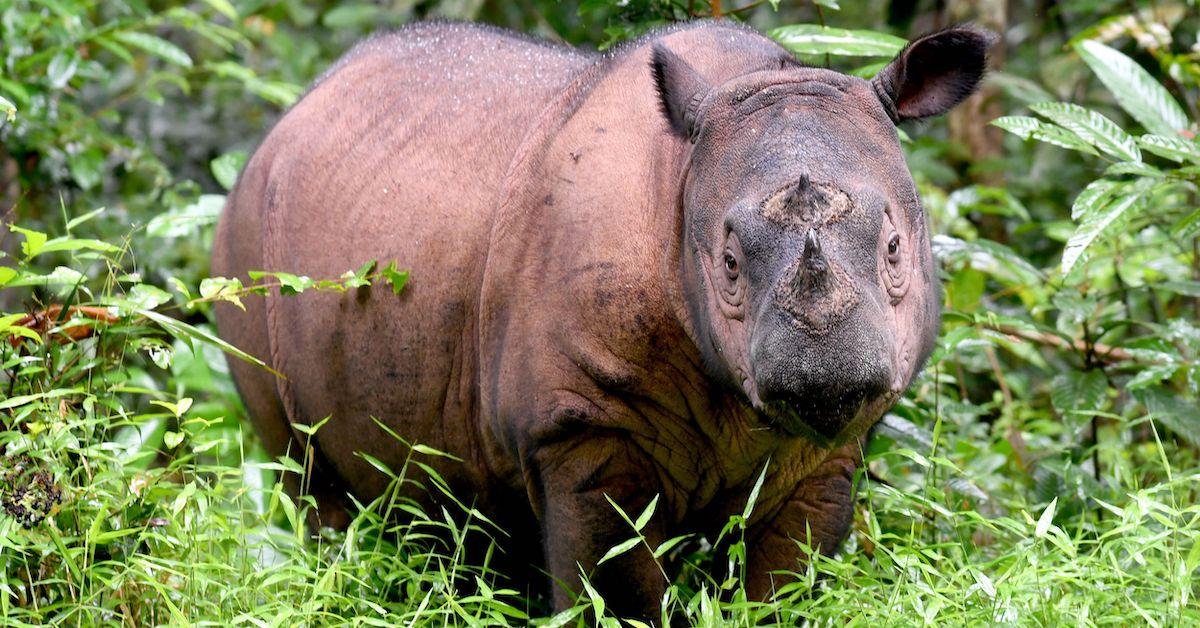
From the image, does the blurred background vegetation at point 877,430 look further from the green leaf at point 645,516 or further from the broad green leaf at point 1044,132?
the green leaf at point 645,516

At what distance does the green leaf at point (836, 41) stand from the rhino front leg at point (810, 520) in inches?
55.0

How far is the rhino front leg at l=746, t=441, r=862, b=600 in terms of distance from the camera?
13.2 ft

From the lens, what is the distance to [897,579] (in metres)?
3.74

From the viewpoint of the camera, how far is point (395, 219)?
4.46 metres

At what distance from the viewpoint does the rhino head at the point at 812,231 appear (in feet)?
9.95

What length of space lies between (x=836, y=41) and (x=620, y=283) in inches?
62.5

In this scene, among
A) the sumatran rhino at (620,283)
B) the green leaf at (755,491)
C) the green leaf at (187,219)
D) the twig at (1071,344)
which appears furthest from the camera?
the green leaf at (187,219)

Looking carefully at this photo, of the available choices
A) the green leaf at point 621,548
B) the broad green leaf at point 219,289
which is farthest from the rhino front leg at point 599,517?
the broad green leaf at point 219,289

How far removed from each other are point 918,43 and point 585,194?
896 millimetres

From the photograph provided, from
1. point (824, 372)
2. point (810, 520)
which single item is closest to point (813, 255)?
point (824, 372)

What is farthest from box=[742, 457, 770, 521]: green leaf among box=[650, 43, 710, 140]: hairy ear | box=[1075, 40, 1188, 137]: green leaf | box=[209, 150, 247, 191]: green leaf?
box=[209, 150, 247, 191]: green leaf

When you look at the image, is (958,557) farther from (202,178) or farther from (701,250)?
(202,178)

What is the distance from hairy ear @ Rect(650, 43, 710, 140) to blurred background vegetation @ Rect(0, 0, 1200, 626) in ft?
3.40

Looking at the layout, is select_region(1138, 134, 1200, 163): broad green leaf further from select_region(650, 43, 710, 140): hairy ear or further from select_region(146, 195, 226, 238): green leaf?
select_region(146, 195, 226, 238): green leaf
